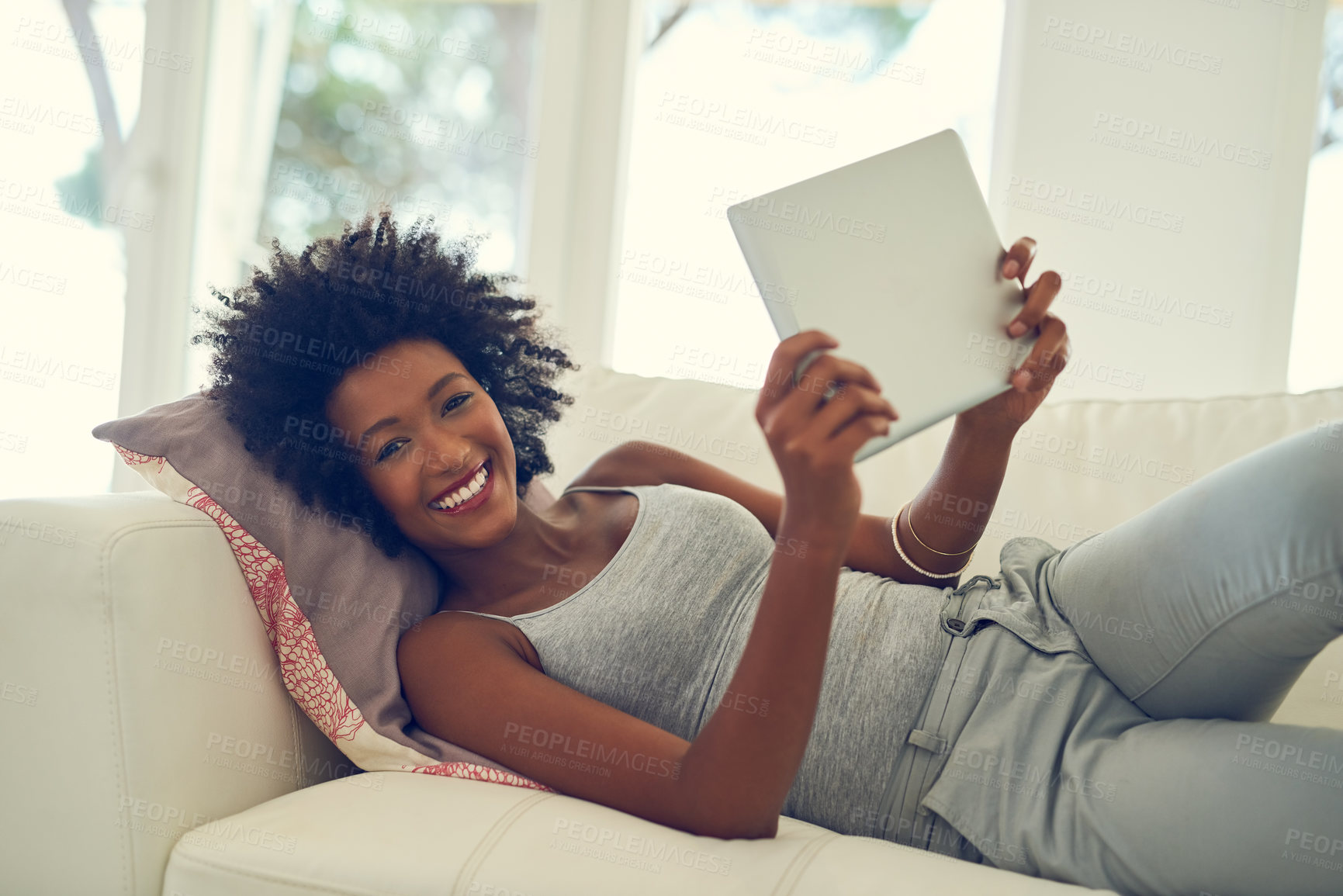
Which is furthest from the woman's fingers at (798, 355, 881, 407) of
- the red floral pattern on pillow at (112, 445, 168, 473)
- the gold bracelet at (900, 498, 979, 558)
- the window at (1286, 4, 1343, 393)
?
the window at (1286, 4, 1343, 393)

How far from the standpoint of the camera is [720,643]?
1.09 m

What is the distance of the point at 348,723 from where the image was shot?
101 cm

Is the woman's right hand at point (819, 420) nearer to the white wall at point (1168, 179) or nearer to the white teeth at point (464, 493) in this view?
the white teeth at point (464, 493)

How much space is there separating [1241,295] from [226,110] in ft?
8.28

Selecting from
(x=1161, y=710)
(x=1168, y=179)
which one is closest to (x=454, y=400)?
(x=1161, y=710)

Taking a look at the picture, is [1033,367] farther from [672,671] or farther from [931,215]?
[672,671]

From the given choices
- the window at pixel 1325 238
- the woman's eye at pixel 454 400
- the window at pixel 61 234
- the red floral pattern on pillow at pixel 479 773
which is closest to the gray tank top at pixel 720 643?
the red floral pattern on pillow at pixel 479 773

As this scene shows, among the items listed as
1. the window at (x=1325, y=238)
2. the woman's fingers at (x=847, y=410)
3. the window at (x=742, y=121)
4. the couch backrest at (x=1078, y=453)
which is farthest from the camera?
the window at (x=742, y=121)

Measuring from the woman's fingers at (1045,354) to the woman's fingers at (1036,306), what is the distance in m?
0.02

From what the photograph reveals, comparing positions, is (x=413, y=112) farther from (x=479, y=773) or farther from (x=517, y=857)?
(x=517, y=857)

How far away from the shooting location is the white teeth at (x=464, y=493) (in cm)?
111

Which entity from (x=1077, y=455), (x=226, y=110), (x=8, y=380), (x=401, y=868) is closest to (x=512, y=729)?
(x=401, y=868)

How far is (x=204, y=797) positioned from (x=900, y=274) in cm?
Answer: 84

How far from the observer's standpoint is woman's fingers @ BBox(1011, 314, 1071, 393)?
2.99 feet
